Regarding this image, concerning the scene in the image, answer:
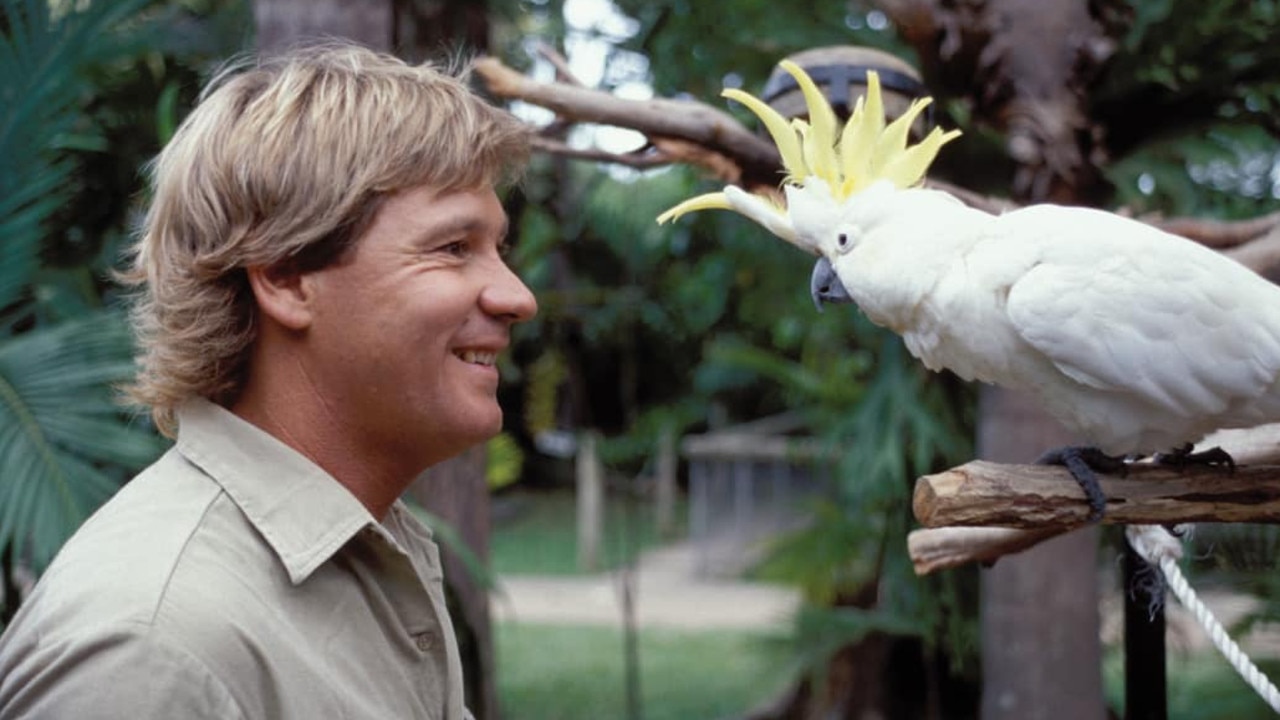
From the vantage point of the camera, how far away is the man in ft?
2.48

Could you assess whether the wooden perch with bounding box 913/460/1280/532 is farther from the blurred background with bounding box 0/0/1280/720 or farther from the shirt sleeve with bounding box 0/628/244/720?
the blurred background with bounding box 0/0/1280/720

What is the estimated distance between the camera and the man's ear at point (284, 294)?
81cm

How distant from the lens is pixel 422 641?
34.1 inches

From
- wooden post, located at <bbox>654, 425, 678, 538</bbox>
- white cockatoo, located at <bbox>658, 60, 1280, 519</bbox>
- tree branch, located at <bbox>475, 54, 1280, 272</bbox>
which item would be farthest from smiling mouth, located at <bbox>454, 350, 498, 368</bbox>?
wooden post, located at <bbox>654, 425, 678, 538</bbox>

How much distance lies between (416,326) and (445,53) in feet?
4.99

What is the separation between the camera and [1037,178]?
183 centimetres

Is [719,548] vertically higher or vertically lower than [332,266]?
lower

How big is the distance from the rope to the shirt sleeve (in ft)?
2.66

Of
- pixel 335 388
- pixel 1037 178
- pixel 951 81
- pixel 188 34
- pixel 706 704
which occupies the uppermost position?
pixel 188 34

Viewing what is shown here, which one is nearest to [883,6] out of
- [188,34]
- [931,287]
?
[931,287]

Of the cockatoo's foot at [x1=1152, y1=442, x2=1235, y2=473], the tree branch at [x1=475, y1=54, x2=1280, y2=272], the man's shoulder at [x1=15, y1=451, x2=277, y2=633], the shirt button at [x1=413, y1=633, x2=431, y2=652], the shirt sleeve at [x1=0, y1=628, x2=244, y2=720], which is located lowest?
the shirt button at [x1=413, y1=633, x2=431, y2=652]

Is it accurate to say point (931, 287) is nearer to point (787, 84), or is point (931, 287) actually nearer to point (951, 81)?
point (787, 84)

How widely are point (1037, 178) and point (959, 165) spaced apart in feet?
1.52

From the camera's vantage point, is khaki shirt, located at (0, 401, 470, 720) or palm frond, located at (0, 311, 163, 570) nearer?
khaki shirt, located at (0, 401, 470, 720)
